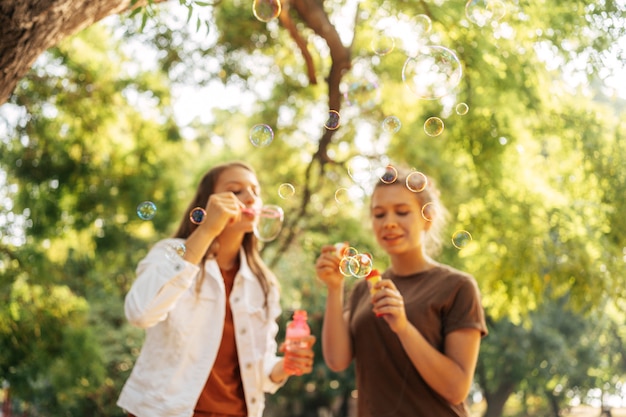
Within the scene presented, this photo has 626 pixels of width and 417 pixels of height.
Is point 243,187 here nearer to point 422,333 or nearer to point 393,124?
point 422,333

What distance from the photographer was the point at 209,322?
234cm

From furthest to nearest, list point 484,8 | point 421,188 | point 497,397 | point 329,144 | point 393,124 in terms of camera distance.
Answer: point 497,397 → point 329,144 → point 484,8 → point 393,124 → point 421,188

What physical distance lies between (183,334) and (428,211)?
89 centimetres

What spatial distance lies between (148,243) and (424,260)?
323 inches

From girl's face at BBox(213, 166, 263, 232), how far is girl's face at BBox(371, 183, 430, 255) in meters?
0.43

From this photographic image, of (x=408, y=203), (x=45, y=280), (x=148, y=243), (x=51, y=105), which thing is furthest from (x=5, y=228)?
(x=408, y=203)

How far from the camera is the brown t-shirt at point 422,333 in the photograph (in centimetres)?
210

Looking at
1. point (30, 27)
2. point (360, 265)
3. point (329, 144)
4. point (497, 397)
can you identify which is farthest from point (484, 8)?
point (497, 397)

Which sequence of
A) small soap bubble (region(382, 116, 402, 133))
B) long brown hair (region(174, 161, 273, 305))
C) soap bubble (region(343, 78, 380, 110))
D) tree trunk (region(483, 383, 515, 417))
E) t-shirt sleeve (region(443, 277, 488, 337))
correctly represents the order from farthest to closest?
tree trunk (region(483, 383, 515, 417)) < soap bubble (region(343, 78, 380, 110)) < small soap bubble (region(382, 116, 402, 133)) < long brown hair (region(174, 161, 273, 305)) < t-shirt sleeve (region(443, 277, 488, 337))

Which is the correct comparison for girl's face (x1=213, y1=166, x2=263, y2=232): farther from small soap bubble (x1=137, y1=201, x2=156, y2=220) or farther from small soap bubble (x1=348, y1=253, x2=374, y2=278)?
small soap bubble (x1=137, y1=201, x2=156, y2=220)

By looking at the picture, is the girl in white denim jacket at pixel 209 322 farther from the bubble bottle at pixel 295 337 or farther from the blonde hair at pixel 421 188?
the blonde hair at pixel 421 188

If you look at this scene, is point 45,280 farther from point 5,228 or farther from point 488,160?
point 488,160

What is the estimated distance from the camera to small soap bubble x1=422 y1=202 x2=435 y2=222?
2.34 metres

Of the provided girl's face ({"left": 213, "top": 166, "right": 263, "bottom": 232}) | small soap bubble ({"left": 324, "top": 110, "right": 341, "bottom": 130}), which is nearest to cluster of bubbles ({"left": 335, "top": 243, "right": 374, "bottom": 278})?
girl's face ({"left": 213, "top": 166, "right": 263, "bottom": 232})
